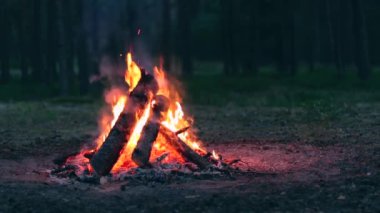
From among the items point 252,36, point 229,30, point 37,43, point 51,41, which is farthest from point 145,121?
point 252,36

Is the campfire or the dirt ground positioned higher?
the campfire

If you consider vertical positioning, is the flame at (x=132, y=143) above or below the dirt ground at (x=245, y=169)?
above

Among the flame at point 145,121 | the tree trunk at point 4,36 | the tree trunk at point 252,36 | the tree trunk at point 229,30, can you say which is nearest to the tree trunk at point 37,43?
the tree trunk at point 4,36

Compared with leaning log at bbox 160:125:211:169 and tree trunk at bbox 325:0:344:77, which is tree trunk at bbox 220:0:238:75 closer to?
tree trunk at bbox 325:0:344:77

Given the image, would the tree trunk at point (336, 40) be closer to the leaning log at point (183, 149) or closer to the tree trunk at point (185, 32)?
the tree trunk at point (185, 32)

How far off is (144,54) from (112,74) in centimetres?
1361

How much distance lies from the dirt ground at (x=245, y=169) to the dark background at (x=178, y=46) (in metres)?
6.17

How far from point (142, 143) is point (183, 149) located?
2.07 ft

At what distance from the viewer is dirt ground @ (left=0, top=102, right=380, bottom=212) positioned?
9156 millimetres

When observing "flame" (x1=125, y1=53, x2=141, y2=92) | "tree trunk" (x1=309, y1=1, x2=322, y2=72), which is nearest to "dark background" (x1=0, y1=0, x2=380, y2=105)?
"tree trunk" (x1=309, y1=1, x2=322, y2=72)

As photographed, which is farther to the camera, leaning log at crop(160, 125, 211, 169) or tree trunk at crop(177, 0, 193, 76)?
tree trunk at crop(177, 0, 193, 76)

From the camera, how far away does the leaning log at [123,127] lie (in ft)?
37.3

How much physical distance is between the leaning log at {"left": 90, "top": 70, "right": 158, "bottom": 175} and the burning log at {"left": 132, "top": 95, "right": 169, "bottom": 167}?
19 centimetres

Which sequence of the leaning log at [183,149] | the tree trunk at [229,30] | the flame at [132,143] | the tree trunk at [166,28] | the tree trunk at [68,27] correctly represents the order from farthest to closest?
the tree trunk at [229,30] → the tree trunk at [166,28] → the tree trunk at [68,27] → the flame at [132,143] → the leaning log at [183,149]
